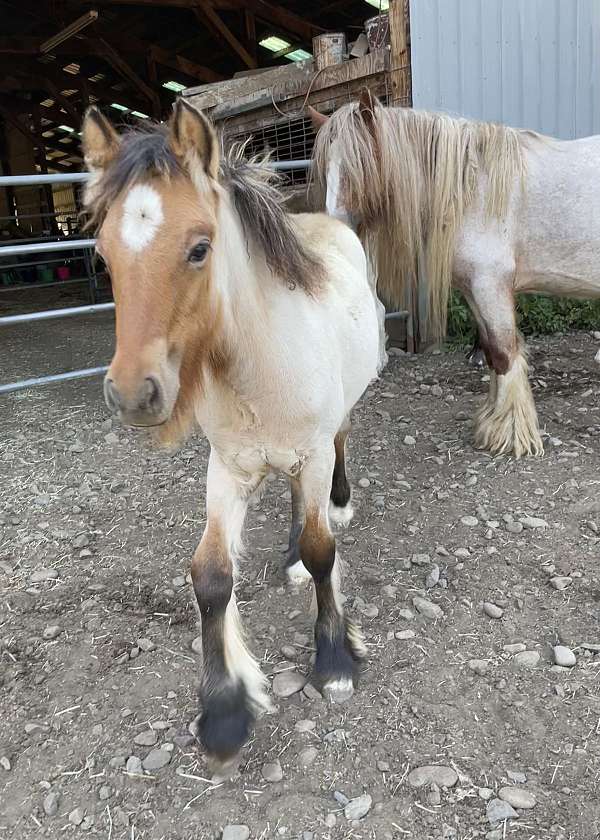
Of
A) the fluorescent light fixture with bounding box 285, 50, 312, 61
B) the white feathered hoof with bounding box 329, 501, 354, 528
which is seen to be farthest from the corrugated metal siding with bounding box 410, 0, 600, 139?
the fluorescent light fixture with bounding box 285, 50, 312, 61

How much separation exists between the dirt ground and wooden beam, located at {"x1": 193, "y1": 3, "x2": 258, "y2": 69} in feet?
26.2

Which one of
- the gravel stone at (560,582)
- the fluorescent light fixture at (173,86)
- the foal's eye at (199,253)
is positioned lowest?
the gravel stone at (560,582)

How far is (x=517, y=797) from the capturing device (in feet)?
5.10

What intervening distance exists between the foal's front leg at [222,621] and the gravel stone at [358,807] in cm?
35

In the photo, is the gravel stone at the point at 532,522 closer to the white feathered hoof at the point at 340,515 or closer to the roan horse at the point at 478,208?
the roan horse at the point at 478,208

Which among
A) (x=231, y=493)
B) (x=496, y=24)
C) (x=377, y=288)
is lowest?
(x=231, y=493)

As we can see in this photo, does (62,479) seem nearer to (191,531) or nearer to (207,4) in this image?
(191,531)

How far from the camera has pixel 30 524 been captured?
311 centimetres

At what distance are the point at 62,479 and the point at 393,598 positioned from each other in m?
2.12

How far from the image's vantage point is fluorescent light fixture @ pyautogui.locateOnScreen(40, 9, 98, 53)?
8.85 meters

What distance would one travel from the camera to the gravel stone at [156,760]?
1718mm

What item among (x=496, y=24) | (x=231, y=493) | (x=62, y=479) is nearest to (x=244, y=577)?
(x=231, y=493)

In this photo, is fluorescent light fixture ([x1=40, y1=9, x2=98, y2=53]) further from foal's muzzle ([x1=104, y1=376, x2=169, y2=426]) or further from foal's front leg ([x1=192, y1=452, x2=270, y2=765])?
foal's muzzle ([x1=104, y1=376, x2=169, y2=426])

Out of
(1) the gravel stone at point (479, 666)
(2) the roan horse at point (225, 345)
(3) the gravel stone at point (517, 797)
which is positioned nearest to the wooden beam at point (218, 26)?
(2) the roan horse at point (225, 345)
